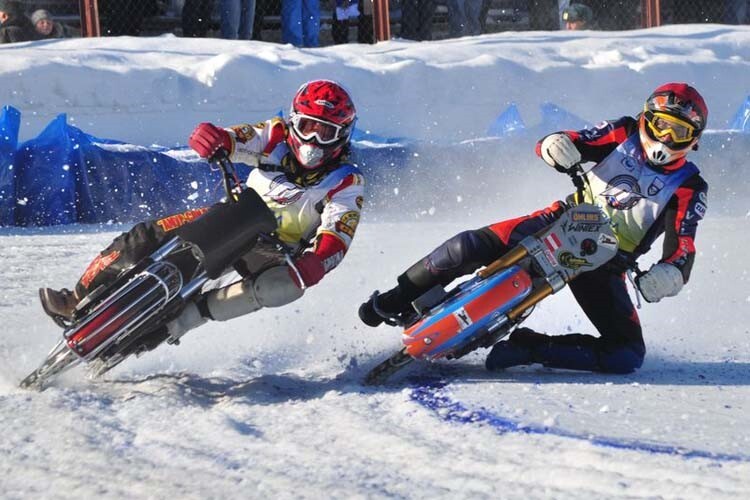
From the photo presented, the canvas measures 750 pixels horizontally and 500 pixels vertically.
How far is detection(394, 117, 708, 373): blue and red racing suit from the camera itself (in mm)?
5125

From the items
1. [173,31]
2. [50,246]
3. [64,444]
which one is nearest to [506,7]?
[173,31]

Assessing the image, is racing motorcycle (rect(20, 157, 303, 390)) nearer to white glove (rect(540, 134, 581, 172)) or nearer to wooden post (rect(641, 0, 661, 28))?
white glove (rect(540, 134, 581, 172))

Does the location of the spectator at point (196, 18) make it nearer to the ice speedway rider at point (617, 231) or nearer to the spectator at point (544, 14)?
the spectator at point (544, 14)

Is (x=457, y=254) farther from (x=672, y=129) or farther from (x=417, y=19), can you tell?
(x=417, y=19)

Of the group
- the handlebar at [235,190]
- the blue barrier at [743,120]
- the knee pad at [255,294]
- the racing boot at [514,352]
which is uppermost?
the handlebar at [235,190]

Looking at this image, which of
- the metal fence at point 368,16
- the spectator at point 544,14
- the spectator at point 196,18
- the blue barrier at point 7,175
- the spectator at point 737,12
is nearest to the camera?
the blue barrier at point 7,175

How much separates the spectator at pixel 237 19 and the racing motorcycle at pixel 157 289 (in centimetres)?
689

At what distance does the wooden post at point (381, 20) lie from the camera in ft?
40.8

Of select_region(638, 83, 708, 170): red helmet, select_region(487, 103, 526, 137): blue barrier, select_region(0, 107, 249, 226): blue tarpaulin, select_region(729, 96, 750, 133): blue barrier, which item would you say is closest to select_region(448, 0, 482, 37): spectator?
select_region(487, 103, 526, 137): blue barrier

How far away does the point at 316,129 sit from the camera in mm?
5129

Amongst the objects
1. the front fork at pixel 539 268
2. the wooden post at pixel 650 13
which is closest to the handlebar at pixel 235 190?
the front fork at pixel 539 268

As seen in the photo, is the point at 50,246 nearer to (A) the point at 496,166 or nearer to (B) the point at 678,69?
(A) the point at 496,166

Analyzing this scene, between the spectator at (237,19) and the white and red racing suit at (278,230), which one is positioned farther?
the spectator at (237,19)

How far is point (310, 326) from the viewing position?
6176 millimetres
